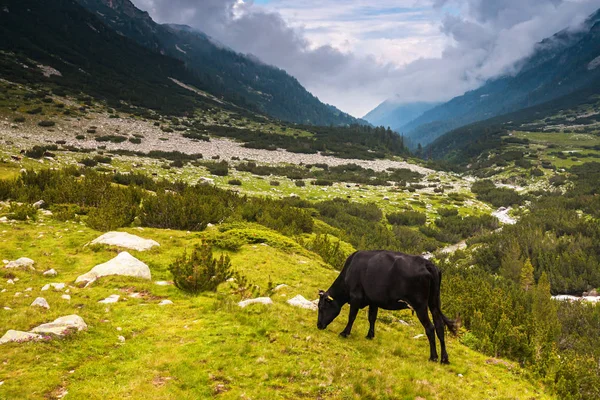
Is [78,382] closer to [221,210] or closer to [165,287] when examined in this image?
[165,287]

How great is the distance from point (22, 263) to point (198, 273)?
526 centimetres

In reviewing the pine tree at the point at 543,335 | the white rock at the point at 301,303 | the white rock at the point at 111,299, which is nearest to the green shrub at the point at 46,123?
the white rock at the point at 111,299

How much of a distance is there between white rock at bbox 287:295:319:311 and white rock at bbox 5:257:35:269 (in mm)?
7907

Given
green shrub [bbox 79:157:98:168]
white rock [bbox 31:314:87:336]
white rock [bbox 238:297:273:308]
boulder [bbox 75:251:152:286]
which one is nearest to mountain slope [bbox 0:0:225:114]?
green shrub [bbox 79:157:98:168]

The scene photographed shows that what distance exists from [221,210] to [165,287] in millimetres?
9510

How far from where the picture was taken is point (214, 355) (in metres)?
6.28

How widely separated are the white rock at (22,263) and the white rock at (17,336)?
15.4 feet

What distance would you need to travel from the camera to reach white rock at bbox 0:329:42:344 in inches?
235

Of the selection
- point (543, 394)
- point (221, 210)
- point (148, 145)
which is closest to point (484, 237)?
point (221, 210)

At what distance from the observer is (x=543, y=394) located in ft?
23.4

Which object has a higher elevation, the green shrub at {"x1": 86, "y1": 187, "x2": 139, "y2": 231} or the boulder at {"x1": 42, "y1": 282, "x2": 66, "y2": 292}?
the green shrub at {"x1": 86, "y1": 187, "x2": 139, "y2": 231}

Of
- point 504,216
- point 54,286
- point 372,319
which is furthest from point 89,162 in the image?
point 504,216

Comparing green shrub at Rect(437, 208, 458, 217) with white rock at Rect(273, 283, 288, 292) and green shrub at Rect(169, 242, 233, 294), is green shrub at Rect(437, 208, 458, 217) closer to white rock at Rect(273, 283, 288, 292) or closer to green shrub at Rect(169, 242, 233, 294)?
white rock at Rect(273, 283, 288, 292)

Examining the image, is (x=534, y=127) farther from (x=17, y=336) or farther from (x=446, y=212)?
(x=17, y=336)
